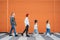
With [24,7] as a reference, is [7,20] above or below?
below

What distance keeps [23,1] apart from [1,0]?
2.60 metres

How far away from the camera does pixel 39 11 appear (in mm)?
22781

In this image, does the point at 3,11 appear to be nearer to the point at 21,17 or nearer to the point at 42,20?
the point at 21,17

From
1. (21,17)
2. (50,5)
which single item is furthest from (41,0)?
(21,17)

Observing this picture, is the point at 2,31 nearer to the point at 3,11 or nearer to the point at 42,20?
the point at 3,11

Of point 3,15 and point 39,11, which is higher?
point 39,11

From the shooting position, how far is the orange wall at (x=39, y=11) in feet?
74.4

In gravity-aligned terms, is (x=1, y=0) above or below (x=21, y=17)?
above

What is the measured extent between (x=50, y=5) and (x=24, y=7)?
307cm

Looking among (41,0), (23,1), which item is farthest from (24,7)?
(41,0)

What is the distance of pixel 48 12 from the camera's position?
2273 cm

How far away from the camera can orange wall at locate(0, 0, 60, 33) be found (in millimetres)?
22672

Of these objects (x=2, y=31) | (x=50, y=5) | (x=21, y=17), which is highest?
(x=50, y=5)

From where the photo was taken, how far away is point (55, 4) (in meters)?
22.7
